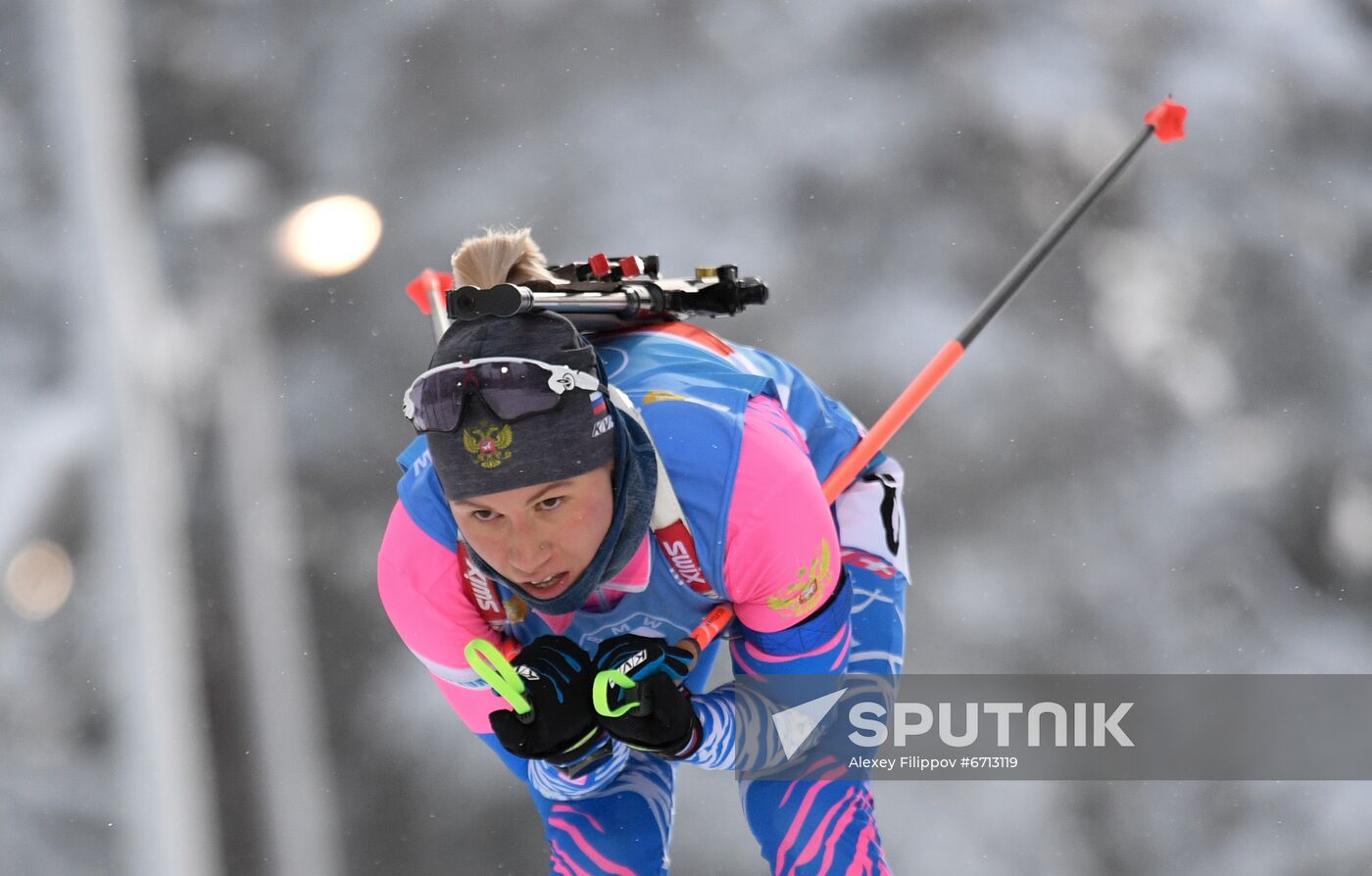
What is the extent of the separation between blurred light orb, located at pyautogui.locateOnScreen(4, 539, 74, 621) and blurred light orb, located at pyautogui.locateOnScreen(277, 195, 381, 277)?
2.76ft

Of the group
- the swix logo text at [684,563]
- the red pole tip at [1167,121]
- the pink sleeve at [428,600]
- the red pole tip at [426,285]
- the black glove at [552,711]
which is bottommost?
the black glove at [552,711]

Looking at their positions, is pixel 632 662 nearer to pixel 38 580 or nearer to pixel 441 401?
pixel 441 401

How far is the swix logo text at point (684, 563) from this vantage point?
4.80ft

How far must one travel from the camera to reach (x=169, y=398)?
10.5 feet

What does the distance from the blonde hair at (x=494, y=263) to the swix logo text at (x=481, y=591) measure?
0.30 meters

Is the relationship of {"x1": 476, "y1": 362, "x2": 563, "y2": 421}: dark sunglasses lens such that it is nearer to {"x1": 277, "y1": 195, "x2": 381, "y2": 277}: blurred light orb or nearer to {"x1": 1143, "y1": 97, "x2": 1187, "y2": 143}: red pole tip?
{"x1": 1143, "y1": 97, "x2": 1187, "y2": 143}: red pole tip

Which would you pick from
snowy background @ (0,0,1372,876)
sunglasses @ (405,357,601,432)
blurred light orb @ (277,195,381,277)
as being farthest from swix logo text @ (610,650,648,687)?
blurred light orb @ (277,195,381,277)

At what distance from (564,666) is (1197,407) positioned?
2111mm

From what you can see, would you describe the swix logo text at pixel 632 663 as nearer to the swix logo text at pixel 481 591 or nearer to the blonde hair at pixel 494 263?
the swix logo text at pixel 481 591

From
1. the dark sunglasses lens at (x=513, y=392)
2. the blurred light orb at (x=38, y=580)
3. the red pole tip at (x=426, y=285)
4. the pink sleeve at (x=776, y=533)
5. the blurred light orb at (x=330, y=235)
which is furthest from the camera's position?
the blurred light orb at (x=330, y=235)

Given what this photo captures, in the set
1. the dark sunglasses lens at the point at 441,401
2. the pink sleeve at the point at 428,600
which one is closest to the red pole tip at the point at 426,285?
the pink sleeve at the point at 428,600

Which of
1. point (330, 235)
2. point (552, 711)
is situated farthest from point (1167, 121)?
point (330, 235)

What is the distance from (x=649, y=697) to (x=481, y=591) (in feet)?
0.76

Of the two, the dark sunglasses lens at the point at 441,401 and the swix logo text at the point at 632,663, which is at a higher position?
the dark sunglasses lens at the point at 441,401
